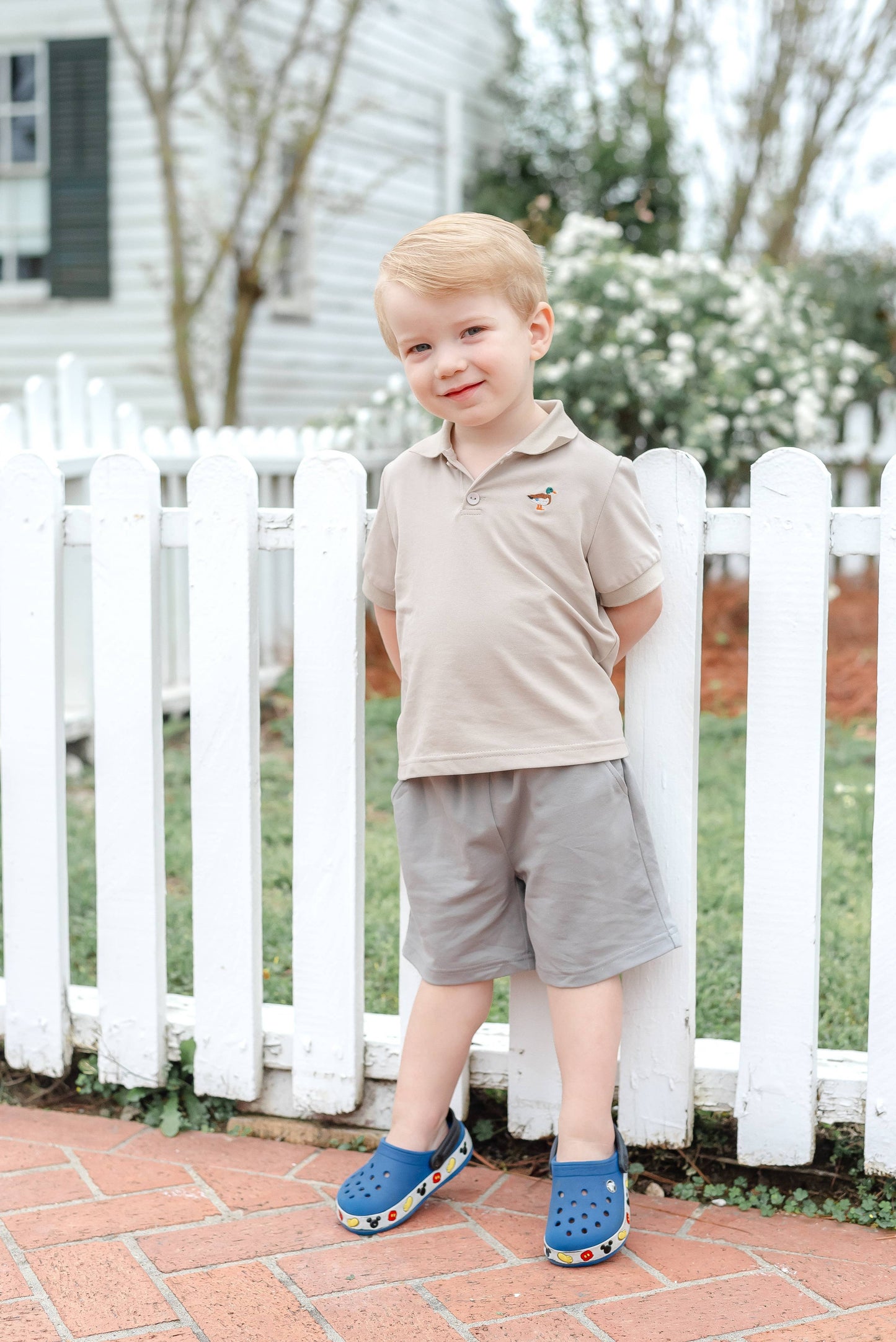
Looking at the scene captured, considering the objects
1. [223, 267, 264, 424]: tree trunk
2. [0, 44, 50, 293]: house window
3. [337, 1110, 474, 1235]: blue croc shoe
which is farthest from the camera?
[0, 44, 50, 293]: house window

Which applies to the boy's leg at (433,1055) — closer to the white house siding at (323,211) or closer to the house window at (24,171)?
the white house siding at (323,211)

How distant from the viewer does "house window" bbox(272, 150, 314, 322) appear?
10.6 m

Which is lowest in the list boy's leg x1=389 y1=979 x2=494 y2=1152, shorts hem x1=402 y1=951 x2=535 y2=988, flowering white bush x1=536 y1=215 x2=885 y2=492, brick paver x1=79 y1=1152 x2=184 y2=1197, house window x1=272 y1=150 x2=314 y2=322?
brick paver x1=79 y1=1152 x2=184 y2=1197

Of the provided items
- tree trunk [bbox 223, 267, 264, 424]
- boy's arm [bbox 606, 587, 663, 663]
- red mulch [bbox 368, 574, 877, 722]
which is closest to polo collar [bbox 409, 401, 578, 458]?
boy's arm [bbox 606, 587, 663, 663]

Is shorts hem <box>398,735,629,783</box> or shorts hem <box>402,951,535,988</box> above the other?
shorts hem <box>398,735,629,783</box>

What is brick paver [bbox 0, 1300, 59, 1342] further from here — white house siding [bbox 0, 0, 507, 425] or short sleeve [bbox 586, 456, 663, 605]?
white house siding [bbox 0, 0, 507, 425]

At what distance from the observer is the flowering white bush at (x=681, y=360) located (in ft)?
22.7

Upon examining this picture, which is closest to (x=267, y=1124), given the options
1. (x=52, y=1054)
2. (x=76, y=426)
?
(x=52, y=1054)

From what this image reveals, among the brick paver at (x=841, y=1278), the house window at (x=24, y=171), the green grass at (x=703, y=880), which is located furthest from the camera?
the house window at (x=24, y=171)

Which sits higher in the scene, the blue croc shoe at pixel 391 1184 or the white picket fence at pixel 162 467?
the white picket fence at pixel 162 467

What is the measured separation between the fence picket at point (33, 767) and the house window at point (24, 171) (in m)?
7.86

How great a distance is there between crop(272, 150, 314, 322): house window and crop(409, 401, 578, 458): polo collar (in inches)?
342

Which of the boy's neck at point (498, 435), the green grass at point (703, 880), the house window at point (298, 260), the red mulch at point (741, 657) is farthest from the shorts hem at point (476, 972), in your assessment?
the house window at point (298, 260)

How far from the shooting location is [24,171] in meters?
9.63
